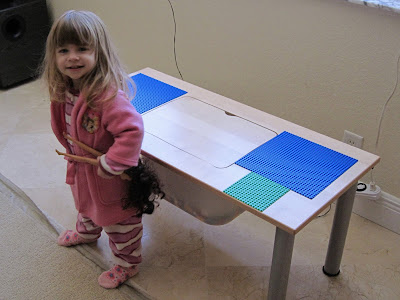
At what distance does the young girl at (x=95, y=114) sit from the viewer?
1.34 m

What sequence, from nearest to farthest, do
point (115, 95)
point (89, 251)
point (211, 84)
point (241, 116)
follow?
point (115, 95) < point (241, 116) < point (89, 251) < point (211, 84)

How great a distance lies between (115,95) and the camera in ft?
4.45

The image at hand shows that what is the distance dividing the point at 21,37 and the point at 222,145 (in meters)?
1.76

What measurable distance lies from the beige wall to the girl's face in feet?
2.76

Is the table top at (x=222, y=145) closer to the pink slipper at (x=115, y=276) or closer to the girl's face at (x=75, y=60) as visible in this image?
the girl's face at (x=75, y=60)

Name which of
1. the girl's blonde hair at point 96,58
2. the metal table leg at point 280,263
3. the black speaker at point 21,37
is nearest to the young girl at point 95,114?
the girl's blonde hair at point 96,58

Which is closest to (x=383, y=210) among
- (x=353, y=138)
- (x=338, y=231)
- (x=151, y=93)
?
(x=353, y=138)

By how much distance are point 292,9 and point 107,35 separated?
767 millimetres

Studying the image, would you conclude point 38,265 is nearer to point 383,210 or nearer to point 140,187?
point 140,187

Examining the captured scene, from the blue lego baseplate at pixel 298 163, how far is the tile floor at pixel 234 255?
0.48 meters

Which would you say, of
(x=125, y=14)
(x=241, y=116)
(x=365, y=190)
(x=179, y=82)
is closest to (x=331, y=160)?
(x=241, y=116)

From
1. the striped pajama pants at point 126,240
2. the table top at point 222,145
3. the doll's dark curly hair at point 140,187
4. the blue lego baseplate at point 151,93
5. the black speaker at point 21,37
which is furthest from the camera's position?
the black speaker at point 21,37

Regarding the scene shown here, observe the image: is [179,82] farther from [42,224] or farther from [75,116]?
[42,224]

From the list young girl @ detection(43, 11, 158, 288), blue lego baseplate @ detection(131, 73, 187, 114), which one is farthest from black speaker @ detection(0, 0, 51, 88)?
young girl @ detection(43, 11, 158, 288)
